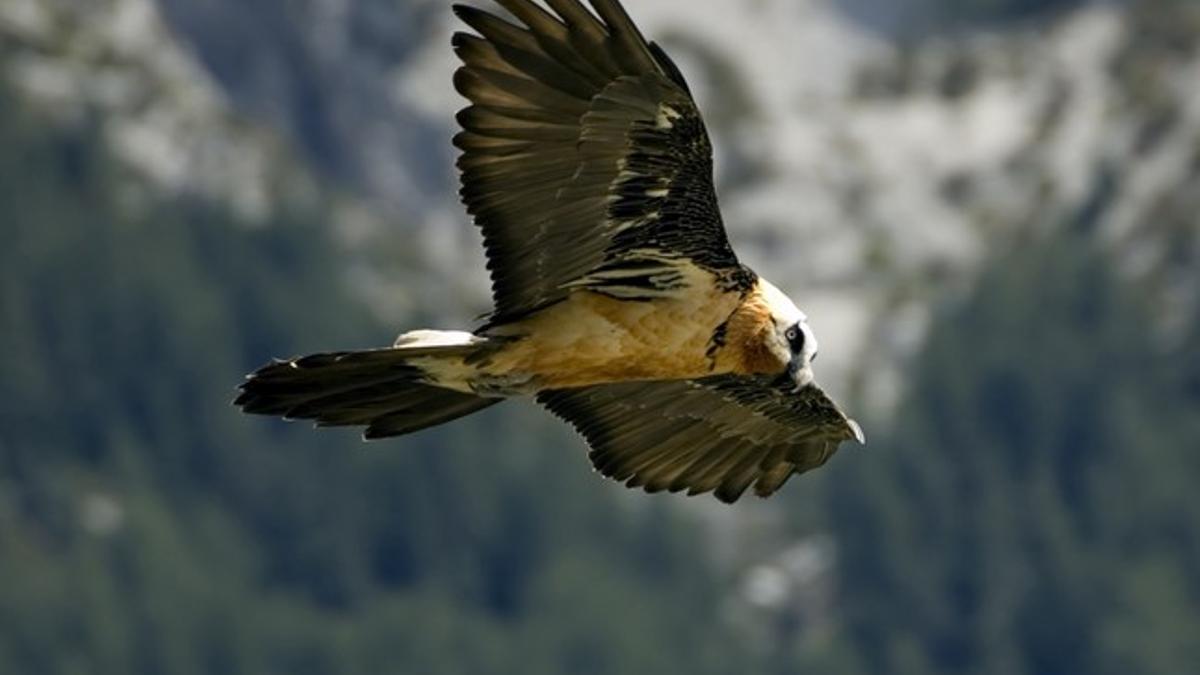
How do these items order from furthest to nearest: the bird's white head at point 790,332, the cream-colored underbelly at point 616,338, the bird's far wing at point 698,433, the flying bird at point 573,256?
the bird's far wing at point 698,433, the cream-colored underbelly at point 616,338, the bird's white head at point 790,332, the flying bird at point 573,256

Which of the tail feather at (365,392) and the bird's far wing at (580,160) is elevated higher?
the bird's far wing at (580,160)

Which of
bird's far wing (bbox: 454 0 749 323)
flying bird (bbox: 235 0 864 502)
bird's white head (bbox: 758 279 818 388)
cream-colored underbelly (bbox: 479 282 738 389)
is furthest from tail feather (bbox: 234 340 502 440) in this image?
bird's white head (bbox: 758 279 818 388)

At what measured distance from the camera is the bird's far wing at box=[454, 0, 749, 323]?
18.5 m

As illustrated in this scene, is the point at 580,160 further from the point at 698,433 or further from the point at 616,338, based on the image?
the point at 698,433

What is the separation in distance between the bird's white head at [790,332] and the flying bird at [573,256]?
14 mm

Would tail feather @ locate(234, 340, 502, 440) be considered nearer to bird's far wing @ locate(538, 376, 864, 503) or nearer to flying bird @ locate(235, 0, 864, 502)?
flying bird @ locate(235, 0, 864, 502)

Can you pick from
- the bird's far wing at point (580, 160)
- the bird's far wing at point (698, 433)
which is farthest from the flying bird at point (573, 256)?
the bird's far wing at point (698, 433)

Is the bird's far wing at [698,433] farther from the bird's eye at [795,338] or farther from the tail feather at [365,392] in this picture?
the tail feather at [365,392]

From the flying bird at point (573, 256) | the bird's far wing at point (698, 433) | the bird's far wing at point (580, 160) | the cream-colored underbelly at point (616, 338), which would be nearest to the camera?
the bird's far wing at point (580, 160)

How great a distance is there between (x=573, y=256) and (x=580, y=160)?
83cm

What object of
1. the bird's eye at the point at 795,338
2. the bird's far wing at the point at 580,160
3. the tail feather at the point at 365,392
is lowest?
the tail feather at the point at 365,392

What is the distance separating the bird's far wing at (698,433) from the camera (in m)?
21.9

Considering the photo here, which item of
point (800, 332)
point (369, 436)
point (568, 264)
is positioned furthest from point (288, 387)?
point (800, 332)

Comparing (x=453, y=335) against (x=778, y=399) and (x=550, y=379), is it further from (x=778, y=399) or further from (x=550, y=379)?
(x=778, y=399)
